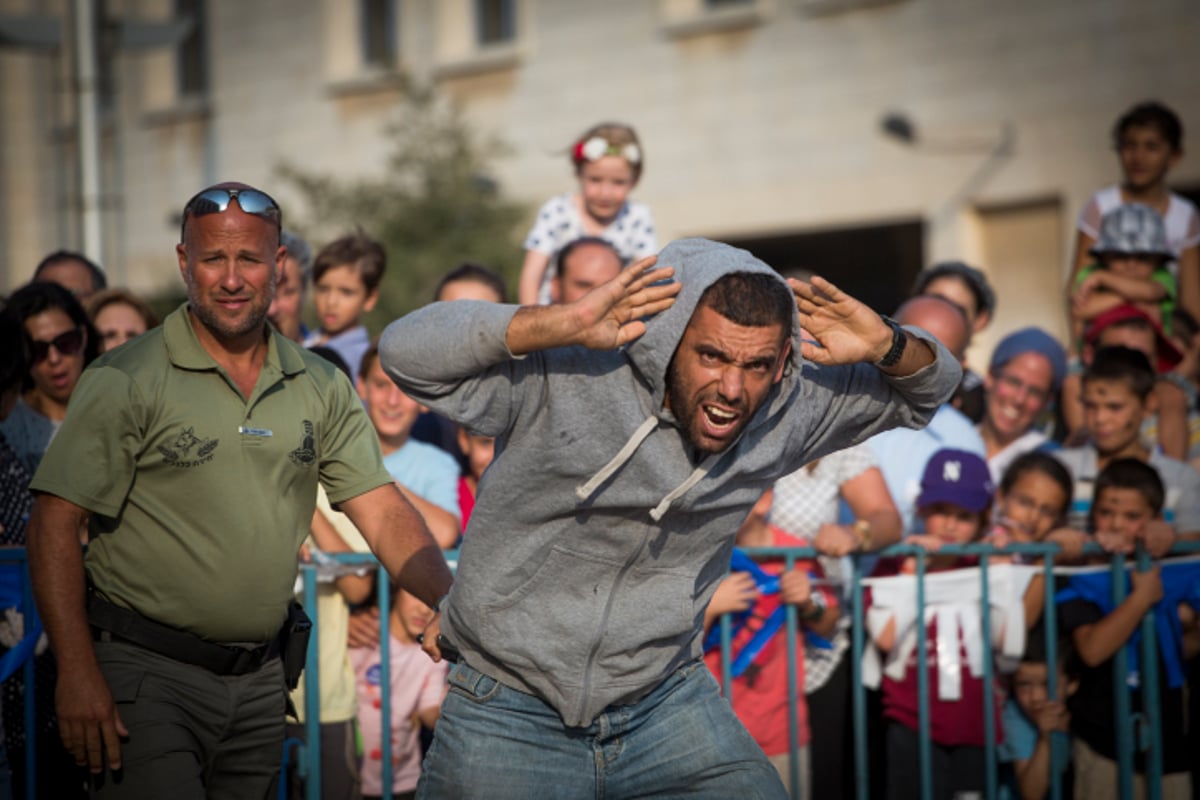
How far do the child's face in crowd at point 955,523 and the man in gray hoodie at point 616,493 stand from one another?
1849 mm

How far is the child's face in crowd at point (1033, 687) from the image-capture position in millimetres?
5367

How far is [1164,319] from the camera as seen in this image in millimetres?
6930

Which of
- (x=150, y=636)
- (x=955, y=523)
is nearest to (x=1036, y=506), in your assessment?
(x=955, y=523)

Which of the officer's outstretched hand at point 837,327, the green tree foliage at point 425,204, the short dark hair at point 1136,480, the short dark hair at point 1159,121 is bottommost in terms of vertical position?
the short dark hair at point 1136,480

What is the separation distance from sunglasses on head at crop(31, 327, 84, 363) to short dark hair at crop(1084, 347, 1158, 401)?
4.01m

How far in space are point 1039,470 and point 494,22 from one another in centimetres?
1265

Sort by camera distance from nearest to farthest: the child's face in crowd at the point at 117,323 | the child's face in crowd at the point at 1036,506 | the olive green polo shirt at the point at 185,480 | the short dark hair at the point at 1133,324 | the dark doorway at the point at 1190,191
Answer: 1. the olive green polo shirt at the point at 185,480
2. the child's face in crowd at the point at 1036,506
3. the child's face in crowd at the point at 117,323
4. the short dark hair at the point at 1133,324
5. the dark doorway at the point at 1190,191

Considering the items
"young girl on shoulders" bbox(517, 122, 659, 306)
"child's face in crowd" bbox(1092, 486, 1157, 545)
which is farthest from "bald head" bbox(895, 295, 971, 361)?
"young girl on shoulders" bbox(517, 122, 659, 306)

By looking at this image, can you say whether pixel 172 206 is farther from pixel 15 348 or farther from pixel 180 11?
pixel 15 348

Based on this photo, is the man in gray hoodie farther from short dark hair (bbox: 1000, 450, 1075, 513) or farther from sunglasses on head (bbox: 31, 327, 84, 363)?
sunglasses on head (bbox: 31, 327, 84, 363)

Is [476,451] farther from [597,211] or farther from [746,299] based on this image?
[746,299]

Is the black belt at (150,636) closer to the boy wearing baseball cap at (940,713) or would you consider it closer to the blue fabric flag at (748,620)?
the blue fabric flag at (748,620)

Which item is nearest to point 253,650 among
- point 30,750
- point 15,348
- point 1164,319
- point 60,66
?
point 30,750

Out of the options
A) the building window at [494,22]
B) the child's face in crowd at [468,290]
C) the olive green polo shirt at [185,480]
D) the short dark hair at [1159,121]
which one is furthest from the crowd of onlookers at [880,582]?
the building window at [494,22]
